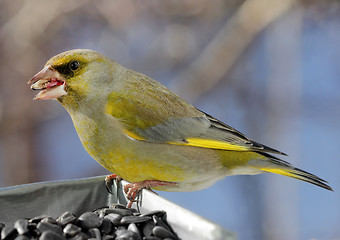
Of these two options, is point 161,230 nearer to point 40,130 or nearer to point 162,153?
point 162,153

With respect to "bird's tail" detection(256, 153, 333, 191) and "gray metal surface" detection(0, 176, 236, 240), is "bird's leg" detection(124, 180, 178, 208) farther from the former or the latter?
"bird's tail" detection(256, 153, 333, 191)

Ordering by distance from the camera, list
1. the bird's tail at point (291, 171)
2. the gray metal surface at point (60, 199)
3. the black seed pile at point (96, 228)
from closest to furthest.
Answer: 1. the black seed pile at point (96, 228)
2. the gray metal surface at point (60, 199)
3. the bird's tail at point (291, 171)

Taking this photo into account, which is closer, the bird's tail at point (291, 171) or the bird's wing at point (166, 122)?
the bird's wing at point (166, 122)

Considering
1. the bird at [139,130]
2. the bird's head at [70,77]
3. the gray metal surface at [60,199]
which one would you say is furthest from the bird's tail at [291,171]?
the bird's head at [70,77]

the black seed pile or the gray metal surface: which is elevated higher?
the gray metal surface

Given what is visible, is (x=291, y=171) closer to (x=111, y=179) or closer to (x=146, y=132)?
(x=146, y=132)

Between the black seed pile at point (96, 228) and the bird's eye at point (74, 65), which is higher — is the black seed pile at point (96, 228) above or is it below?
below

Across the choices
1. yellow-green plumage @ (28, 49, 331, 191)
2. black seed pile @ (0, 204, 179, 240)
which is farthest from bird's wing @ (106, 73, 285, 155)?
black seed pile @ (0, 204, 179, 240)

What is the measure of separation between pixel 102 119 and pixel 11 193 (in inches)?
15.8

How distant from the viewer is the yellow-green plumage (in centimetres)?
190

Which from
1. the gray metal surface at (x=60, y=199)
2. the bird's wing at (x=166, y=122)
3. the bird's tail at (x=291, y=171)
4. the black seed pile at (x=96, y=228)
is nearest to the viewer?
the black seed pile at (x=96, y=228)

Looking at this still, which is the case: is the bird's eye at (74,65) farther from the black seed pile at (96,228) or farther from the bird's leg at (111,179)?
the black seed pile at (96,228)

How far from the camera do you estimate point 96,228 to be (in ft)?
5.39

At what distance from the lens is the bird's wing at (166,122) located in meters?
1.96
